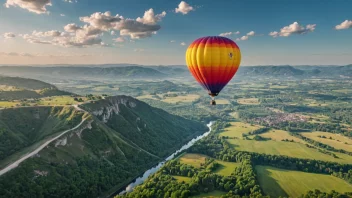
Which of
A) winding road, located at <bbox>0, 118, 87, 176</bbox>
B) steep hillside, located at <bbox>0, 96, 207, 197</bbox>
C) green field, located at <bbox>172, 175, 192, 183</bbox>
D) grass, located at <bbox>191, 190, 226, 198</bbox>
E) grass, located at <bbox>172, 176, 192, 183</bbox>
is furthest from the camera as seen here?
green field, located at <bbox>172, 175, 192, 183</bbox>

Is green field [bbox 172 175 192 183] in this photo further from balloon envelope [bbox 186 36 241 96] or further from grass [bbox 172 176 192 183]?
balloon envelope [bbox 186 36 241 96]

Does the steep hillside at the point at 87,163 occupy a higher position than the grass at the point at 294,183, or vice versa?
the steep hillside at the point at 87,163

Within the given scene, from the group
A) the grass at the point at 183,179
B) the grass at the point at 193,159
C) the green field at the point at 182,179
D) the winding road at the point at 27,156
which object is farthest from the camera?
the grass at the point at 193,159

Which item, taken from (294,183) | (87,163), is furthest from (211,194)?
(87,163)

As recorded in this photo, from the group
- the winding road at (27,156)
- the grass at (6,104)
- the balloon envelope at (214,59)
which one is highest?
the balloon envelope at (214,59)

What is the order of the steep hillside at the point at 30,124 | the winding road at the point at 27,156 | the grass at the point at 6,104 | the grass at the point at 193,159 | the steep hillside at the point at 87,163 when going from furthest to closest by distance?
the grass at the point at 6,104
the grass at the point at 193,159
the steep hillside at the point at 30,124
the steep hillside at the point at 87,163
the winding road at the point at 27,156

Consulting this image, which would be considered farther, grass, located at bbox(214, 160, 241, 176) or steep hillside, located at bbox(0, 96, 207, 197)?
grass, located at bbox(214, 160, 241, 176)

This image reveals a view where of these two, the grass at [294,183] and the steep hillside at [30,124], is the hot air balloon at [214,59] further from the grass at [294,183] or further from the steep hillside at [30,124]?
the steep hillside at [30,124]

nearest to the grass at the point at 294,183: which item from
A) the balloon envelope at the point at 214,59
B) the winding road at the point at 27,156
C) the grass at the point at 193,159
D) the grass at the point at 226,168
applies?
the grass at the point at 226,168

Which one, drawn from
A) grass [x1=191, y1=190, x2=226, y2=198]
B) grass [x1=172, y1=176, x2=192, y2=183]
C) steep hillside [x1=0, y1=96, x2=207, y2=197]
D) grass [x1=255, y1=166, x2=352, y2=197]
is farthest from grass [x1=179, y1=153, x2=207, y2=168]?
grass [x1=191, y1=190, x2=226, y2=198]
